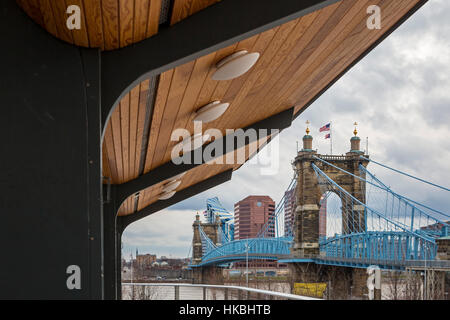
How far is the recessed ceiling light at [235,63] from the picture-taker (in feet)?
5.53

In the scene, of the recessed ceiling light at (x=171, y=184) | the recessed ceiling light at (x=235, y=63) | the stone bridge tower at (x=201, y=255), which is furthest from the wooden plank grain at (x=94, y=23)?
the stone bridge tower at (x=201, y=255)

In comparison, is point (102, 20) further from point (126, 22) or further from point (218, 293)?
point (218, 293)

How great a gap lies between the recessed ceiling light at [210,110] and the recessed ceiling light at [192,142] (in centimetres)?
52

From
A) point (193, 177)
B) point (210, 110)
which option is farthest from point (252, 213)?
point (210, 110)

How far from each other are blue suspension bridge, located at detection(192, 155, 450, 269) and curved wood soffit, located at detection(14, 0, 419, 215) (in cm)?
1975

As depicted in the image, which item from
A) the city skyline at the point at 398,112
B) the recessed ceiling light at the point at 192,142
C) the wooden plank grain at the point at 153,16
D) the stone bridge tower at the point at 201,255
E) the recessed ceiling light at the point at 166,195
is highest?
the city skyline at the point at 398,112

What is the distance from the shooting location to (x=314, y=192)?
98.9 ft

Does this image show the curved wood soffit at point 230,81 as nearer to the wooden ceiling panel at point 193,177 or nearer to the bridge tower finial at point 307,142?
the wooden ceiling panel at point 193,177

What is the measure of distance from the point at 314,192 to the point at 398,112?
58230 millimetres

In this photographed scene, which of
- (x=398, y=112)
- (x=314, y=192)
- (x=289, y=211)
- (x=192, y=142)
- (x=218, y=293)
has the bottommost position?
(x=289, y=211)
